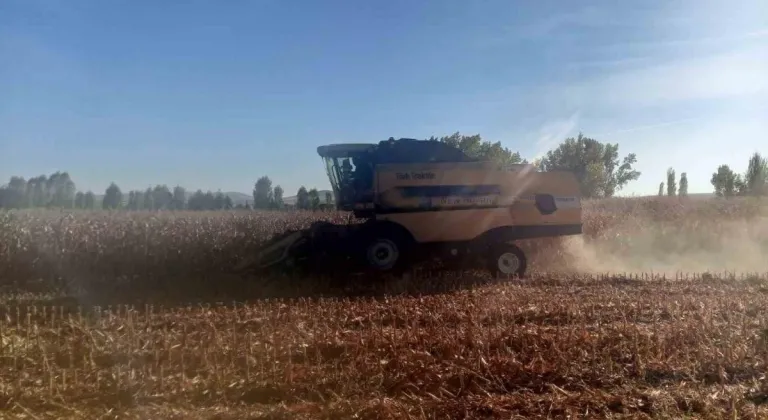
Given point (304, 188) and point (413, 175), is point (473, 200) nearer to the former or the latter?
point (413, 175)

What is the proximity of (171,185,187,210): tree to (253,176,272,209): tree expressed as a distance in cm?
316

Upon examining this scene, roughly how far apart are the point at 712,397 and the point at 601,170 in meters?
46.3

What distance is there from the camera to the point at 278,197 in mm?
27531

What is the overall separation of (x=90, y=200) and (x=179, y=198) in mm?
3169

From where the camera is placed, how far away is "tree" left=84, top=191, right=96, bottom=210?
17391 millimetres

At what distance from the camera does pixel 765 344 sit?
234 inches

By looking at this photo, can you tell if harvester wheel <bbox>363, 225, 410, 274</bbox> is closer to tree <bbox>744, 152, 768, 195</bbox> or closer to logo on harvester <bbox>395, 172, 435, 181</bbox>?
logo on harvester <bbox>395, 172, 435, 181</bbox>

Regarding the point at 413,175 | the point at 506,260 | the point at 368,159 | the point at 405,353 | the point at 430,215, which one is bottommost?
the point at 405,353

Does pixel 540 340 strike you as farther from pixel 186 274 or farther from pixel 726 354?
pixel 186 274

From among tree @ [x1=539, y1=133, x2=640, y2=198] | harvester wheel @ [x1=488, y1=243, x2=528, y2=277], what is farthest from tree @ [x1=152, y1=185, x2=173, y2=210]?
tree @ [x1=539, y1=133, x2=640, y2=198]

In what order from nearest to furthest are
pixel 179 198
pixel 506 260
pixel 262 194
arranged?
pixel 506 260, pixel 179 198, pixel 262 194

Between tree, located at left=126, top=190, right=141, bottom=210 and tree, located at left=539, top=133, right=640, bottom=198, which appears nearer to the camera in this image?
tree, located at left=126, top=190, right=141, bottom=210

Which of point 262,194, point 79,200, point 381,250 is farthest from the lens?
point 262,194

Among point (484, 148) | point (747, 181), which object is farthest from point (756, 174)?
point (484, 148)
